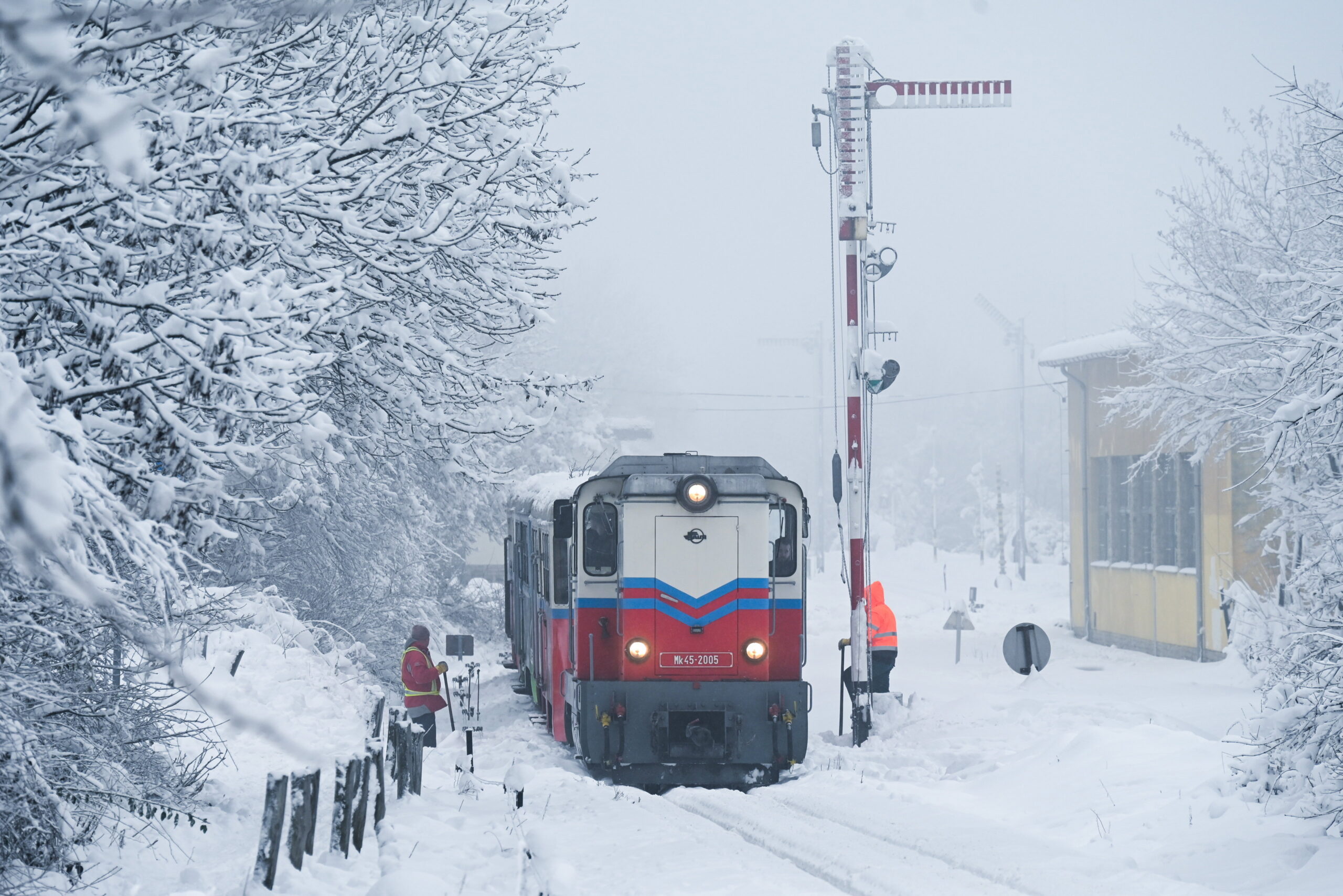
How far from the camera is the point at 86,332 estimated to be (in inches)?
217

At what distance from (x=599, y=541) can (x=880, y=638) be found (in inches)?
203

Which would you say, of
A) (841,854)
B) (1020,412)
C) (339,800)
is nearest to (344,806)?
(339,800)

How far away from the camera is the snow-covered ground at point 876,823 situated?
7.77 m

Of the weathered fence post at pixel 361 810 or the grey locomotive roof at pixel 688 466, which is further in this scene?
the grey locomotive roof at pixel 688 466

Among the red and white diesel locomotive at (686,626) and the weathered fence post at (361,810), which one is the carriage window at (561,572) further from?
the weathered fence post at (361,810)

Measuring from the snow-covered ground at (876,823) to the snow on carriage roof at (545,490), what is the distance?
8.82 feet

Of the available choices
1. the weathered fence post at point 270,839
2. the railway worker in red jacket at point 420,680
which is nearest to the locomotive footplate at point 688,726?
the railway worker in red jacket at point 420,680

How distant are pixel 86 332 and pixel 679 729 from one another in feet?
26.9

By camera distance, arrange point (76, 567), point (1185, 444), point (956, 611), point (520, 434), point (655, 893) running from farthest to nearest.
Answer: point (1185, 444) → point (956, 611) → point (520, 434) → point (655, 893) → point (76, 567)

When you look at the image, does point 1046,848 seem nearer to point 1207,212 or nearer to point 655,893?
point 655,893

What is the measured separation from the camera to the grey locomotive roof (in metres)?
13.3

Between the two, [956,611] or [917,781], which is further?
[956,611]

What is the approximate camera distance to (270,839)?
666cm

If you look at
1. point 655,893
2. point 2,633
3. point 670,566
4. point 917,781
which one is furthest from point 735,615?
point 2,633
